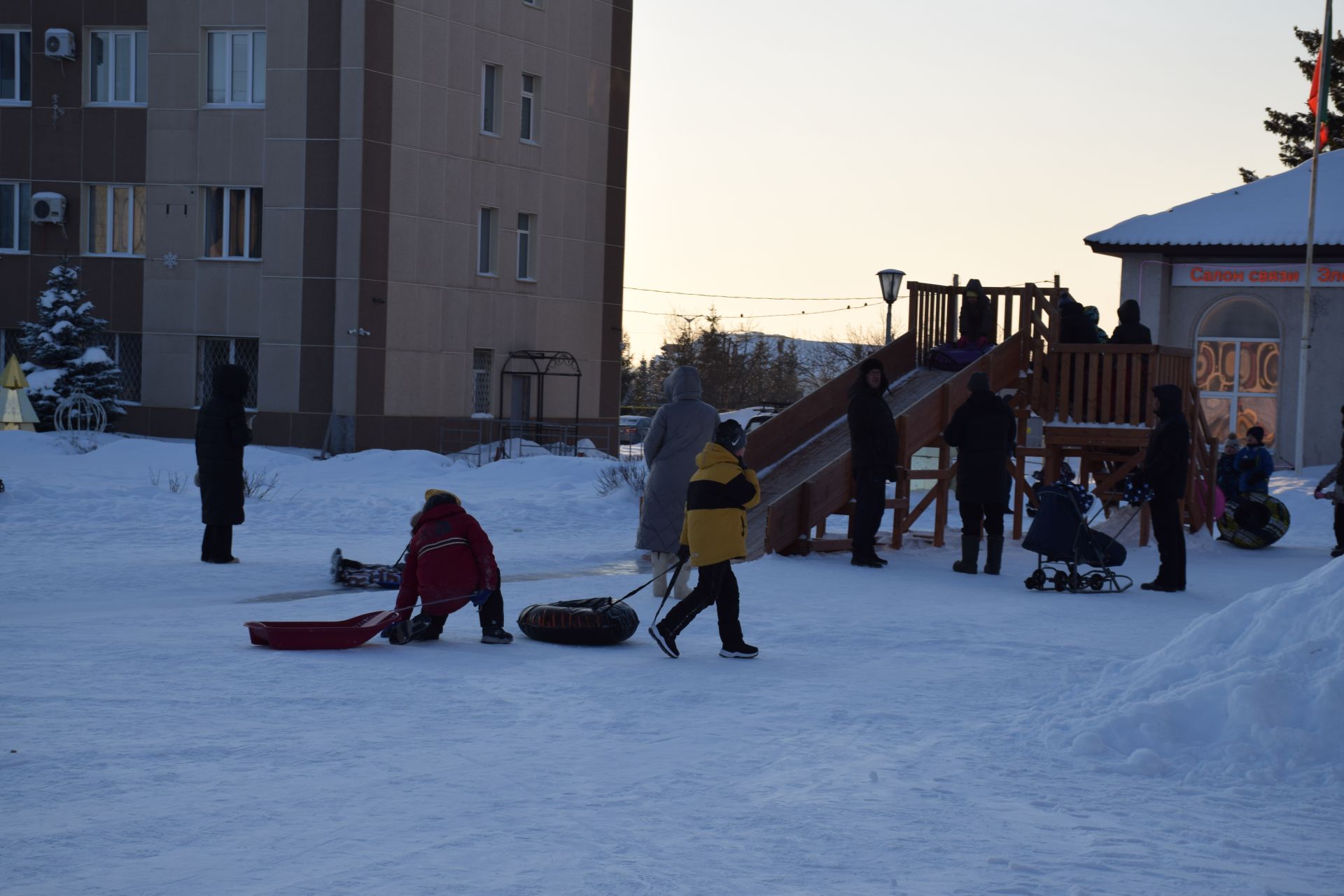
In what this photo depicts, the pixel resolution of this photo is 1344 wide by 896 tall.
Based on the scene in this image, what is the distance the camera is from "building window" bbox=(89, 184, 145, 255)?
35.0 m

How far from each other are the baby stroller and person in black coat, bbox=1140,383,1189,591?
35 cm

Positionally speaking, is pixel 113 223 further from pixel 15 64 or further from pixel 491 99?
pixel 491 99

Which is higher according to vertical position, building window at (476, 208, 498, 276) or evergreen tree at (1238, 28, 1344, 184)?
evergreen tree at (1238, 28, 1344, 184)

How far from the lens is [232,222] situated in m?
34.3

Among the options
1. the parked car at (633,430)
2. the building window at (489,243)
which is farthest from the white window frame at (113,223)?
the parked car at (633,430)

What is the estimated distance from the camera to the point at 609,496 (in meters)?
21.8

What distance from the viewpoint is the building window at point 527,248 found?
122ft

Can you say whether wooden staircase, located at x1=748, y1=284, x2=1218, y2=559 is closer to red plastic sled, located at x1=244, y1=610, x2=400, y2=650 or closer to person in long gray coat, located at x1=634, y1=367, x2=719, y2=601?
person in long gray coat, located at x1=634, y1=367, x2=719, y2=601

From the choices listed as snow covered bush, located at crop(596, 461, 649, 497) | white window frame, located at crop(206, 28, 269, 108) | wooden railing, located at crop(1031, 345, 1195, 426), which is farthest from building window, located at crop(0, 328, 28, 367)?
wooden railing, located at crop(1031, 345, 1195, 426)

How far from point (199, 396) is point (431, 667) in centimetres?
2741

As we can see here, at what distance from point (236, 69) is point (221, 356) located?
6.36 m

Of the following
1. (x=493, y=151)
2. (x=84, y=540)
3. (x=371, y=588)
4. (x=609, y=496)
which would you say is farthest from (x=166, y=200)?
(x=371, y=588)

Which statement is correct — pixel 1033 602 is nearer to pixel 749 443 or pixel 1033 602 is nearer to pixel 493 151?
pixel 749 443

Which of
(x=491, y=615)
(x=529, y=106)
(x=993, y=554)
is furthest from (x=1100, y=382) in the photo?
(x=529, y=106)
